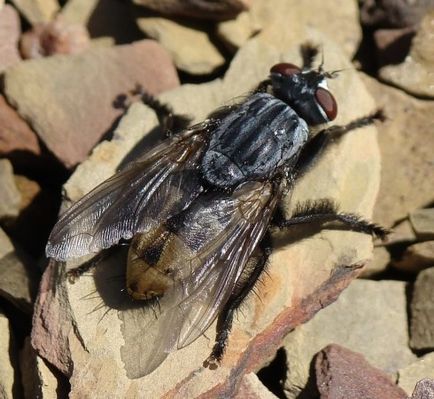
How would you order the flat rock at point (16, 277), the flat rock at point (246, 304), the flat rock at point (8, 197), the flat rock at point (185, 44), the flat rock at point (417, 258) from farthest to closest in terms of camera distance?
the flat rock at point (185, 44), the flat rock at point (8, 197), the flat rock at point (417, 258), the flat rock at point (16, 277), the flat rock at point (246, 304)

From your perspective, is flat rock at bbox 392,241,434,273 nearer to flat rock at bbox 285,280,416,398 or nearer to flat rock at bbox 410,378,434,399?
flat rock at bbox 285,280,416,398

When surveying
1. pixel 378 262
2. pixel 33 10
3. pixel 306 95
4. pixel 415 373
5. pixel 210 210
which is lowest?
pixel 415 373

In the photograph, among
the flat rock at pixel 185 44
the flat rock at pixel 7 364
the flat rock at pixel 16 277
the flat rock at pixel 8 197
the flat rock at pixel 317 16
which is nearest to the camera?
the flat rock at pixel 7 364

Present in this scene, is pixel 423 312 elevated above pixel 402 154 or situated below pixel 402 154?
below

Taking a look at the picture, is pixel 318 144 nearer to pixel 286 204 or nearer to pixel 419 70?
pixel 286 204

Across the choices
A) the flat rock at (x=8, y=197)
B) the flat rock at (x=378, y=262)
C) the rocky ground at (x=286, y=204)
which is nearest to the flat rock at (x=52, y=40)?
the rocky ground at (x=286, y=204)

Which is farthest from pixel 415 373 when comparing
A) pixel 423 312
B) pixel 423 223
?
pixel 423 223

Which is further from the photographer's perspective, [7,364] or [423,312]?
[423,312]

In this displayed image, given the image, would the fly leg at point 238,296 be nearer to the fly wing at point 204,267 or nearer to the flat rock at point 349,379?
the fly wing at point 204,267
